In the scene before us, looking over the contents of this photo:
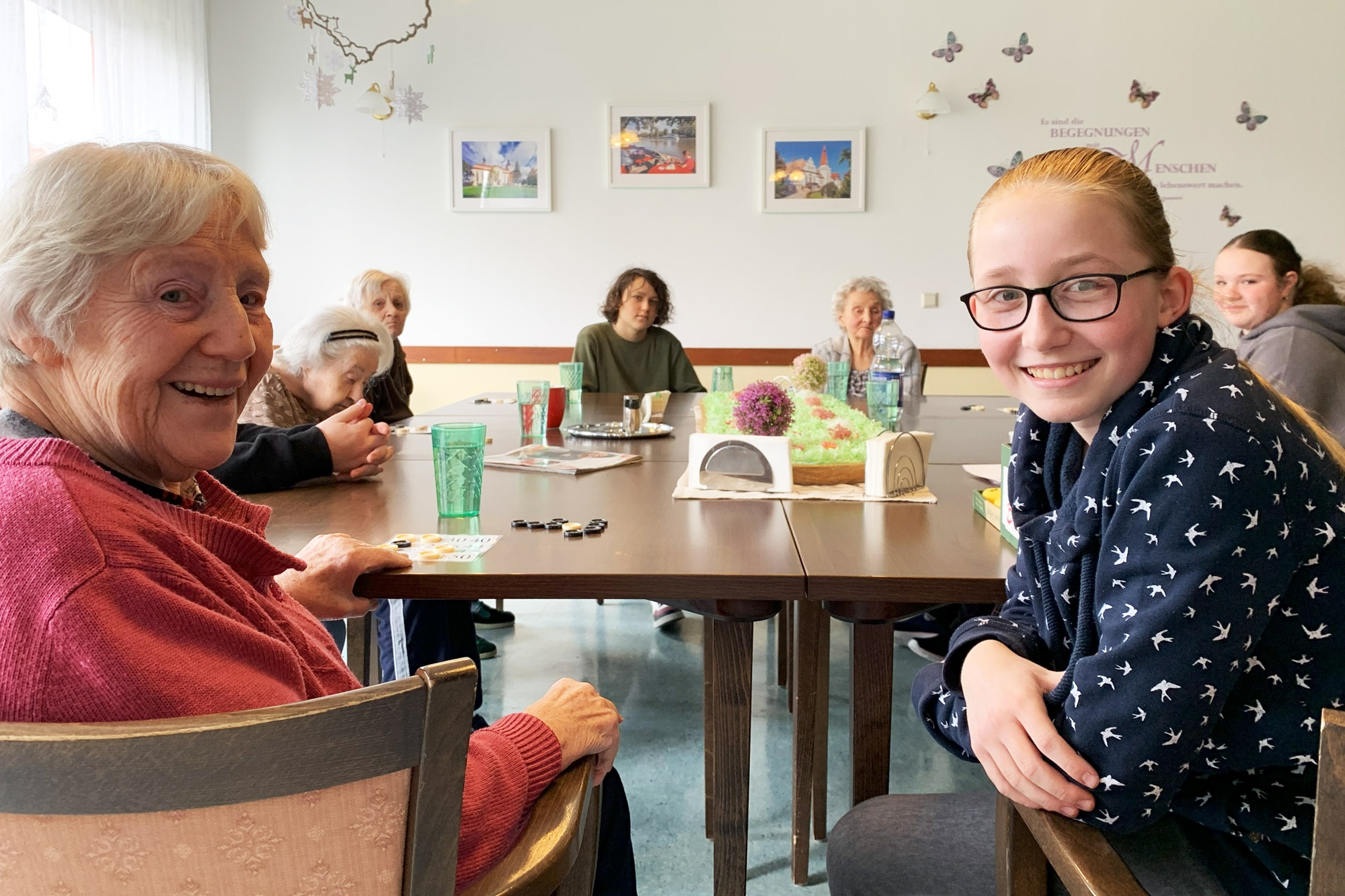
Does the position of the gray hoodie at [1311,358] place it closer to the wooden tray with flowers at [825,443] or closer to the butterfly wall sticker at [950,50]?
the wooden tray with flowers at [825,443]

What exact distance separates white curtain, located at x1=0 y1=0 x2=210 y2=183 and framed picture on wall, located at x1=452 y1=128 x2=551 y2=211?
56.1 inches

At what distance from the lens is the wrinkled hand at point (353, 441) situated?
1.79m

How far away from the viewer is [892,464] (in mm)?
1697

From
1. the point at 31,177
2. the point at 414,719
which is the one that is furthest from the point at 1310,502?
the point at 31,177

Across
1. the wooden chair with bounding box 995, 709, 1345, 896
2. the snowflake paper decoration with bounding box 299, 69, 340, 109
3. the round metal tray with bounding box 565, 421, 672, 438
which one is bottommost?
the wooden chair with bounding box 995, 709, 1345, 896

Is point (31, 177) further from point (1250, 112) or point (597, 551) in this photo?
point (1250, 112)

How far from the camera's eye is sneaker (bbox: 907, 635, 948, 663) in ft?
9.89

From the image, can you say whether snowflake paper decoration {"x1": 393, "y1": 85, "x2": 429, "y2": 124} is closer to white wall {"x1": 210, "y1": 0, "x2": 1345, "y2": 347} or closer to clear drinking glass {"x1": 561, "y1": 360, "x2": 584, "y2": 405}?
white wall {"x1": 210, "y1": 0, "x2": 1345, "y2": 347}

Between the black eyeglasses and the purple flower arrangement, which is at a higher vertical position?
the black eyeglasses

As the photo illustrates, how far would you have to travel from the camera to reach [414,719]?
0.56 m

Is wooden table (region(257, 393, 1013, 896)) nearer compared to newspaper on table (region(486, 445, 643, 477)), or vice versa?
wooden table (region(257, 393, 1013, 896))

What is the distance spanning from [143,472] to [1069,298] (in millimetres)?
851

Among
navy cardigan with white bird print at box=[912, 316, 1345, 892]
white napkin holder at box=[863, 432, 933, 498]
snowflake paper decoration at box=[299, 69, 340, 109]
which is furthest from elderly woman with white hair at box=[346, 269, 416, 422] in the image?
navy cardigan with white bird print at box=[912, 316, 1345, 892]

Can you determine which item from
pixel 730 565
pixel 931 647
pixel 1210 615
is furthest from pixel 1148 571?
pixel 931 647
